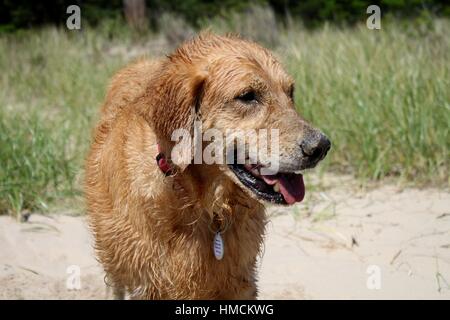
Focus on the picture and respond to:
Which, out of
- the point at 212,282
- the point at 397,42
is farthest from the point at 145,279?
the point at 397,42

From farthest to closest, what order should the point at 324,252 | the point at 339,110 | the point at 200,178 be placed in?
the point at 339,110, the point at 324,252, the point at 200,178

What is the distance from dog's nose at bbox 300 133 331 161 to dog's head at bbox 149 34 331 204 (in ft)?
0.12

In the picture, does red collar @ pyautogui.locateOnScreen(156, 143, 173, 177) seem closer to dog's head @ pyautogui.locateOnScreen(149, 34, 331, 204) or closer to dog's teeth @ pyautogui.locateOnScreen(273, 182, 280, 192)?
dog's head @ pyautogui.locateOnScreen(149, 34, 331, 204)

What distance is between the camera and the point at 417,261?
18.6 ft

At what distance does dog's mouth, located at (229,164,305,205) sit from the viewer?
3.95 metres

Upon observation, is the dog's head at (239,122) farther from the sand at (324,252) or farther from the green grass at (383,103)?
the green grass at (383,103)

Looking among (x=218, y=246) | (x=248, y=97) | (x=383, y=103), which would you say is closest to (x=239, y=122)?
(x=248, y=97)

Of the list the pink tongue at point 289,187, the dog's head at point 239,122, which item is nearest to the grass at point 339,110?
the dog's head at point 239,122

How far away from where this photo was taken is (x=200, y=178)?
4.09m

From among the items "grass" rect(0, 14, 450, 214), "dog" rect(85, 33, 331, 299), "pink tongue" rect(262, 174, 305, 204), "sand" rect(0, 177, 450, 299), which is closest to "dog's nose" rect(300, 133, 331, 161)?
"dog" rect(85, 33, 331, 299)

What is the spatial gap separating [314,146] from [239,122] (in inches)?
17.8

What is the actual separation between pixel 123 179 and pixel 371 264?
240 cm

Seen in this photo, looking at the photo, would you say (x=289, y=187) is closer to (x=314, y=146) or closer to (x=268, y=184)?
(x=268, y=184)
